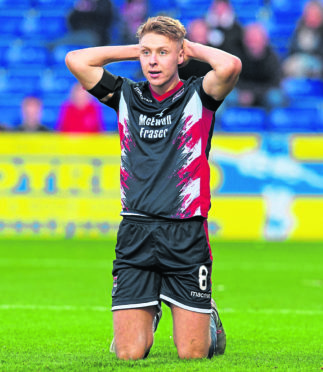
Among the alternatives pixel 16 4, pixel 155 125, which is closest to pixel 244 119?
pixel 16 4

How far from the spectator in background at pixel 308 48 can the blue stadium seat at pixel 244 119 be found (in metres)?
1.80

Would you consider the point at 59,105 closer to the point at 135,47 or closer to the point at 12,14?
the point at 12,14

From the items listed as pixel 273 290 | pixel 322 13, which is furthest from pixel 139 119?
pixel 322 13

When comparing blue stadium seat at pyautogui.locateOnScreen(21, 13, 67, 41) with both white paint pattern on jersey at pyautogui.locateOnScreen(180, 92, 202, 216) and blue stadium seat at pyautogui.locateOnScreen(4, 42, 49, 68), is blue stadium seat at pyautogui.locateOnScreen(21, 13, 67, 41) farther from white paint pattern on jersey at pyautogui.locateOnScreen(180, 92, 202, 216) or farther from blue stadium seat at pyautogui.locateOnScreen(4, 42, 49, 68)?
white paint pattern on jersey at pyautogui.locateOnScreen(180, 92, 202, 216)

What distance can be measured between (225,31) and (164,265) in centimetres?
1106

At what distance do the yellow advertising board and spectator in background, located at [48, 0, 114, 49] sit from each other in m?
5.11

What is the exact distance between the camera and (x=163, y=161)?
16.9ft

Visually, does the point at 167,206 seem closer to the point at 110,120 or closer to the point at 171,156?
the point at 171,156

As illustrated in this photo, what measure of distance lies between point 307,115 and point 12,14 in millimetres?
7382

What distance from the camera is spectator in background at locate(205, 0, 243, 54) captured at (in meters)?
15.4

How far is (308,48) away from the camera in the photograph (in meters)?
16.5

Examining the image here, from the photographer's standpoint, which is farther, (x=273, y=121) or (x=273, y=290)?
(x=273, y=121)

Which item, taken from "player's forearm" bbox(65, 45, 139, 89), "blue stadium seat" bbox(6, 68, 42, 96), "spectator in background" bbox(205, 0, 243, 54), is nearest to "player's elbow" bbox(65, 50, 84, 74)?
"player's forearm" bbox(65, 45, 139, 89)

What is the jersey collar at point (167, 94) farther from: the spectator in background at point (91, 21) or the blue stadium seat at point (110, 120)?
the spectator in background at point (91, 21)
